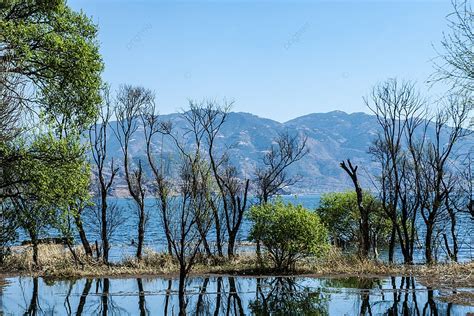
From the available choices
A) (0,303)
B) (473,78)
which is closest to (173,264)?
(0,303)

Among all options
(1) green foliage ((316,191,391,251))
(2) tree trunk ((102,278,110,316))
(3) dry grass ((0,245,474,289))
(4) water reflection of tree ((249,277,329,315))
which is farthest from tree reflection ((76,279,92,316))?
(1) green foliage ((316,191,391,251))

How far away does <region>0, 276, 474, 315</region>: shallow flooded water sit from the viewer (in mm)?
17359

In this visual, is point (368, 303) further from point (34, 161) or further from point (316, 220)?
point (34, 161)

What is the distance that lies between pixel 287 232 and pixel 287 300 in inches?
288

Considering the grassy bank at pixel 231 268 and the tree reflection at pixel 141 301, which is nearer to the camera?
the tree reflection at pixel 141 301

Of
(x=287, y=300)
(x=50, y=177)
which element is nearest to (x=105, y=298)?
(x=50, y=177)

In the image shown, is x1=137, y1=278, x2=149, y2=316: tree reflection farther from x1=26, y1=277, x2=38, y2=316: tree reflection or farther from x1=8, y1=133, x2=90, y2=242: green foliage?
x1=8, y1=133, x2=90, y2=242: green foliage

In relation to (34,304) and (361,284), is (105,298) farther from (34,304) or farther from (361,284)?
(361,284)

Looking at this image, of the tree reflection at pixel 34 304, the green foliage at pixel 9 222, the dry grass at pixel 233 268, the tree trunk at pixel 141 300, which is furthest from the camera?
the dry grass at pixel 233 268

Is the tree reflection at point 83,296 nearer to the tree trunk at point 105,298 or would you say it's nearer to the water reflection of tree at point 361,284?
the tree trunk at point 105,298

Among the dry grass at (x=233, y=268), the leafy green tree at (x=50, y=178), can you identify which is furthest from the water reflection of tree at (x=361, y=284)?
the leafy green tree at (x=50, y=178)

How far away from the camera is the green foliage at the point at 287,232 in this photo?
2639 cm

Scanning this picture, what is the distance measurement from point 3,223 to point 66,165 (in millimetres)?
5793

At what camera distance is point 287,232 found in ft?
86.3
